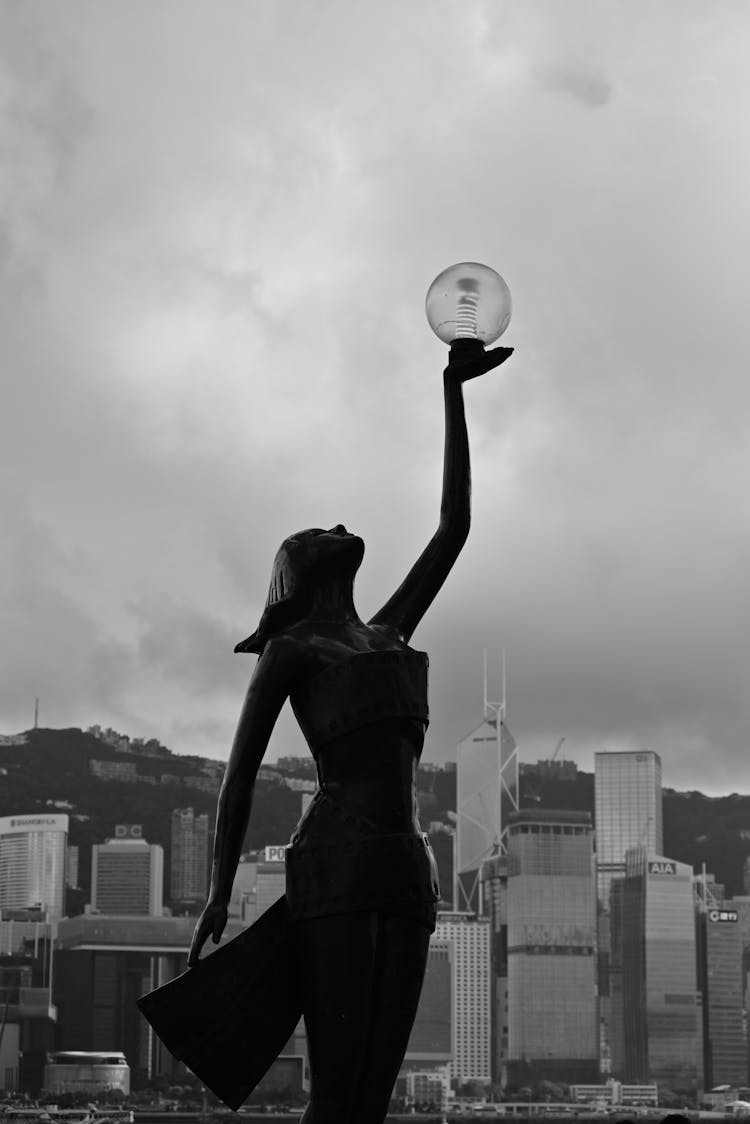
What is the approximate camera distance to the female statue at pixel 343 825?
19.2 ft

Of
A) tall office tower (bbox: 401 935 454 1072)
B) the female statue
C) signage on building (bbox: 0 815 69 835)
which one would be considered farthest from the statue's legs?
signage on building (bbox: 0 815 69 835)

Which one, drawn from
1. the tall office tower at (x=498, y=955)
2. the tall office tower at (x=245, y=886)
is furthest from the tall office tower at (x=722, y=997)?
the tall office tower at (x=245, y=886)

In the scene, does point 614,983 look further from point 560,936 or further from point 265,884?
point 265,884

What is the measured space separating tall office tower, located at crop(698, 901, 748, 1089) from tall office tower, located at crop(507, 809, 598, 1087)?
33.2ft

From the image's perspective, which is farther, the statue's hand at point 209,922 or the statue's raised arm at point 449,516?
the statue's raised arm at point 449,516

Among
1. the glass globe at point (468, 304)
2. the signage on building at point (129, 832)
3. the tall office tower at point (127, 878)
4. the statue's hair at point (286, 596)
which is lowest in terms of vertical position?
the statue's hair at point (286, 596)

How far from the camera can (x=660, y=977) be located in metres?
177

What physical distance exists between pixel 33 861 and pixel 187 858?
1366cm

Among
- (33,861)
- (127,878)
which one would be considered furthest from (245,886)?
(33,861)

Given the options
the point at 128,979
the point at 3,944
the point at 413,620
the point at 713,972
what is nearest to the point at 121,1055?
the point at 128,979

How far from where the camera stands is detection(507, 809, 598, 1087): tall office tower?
169 m

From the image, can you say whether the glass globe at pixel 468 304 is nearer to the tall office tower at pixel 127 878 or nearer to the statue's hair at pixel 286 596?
the statue's hair at pixel 286 596

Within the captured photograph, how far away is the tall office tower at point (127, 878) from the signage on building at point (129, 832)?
321 centimetres

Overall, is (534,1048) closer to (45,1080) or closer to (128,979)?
(128,979)
